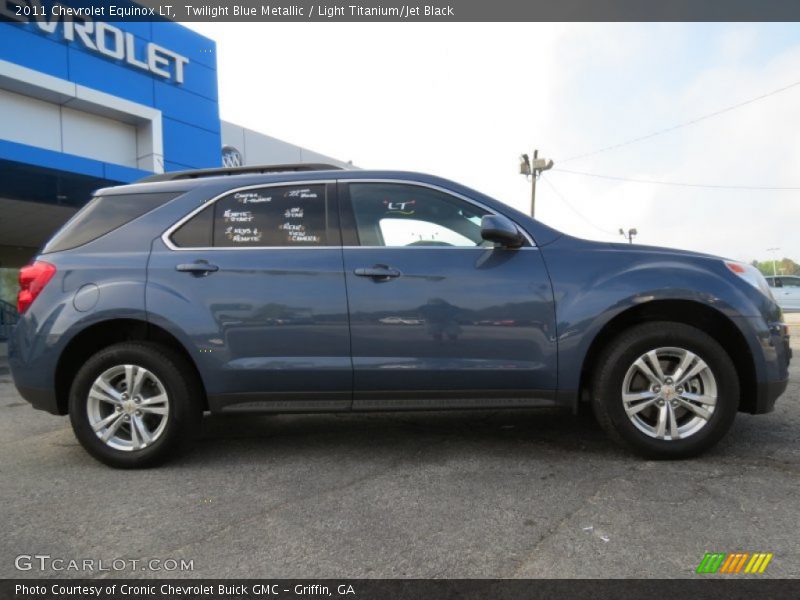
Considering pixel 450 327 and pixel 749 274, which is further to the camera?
pixel 749 274

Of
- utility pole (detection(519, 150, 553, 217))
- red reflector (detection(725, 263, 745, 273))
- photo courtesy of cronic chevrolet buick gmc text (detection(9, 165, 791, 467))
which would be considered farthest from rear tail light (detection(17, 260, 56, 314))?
utility pole (detection(519, 150, 553, 217))

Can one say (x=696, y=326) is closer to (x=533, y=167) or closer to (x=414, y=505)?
(x=414, y=505)

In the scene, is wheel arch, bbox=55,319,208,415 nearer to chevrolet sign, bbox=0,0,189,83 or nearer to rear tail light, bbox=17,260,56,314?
rear tail light, bbox=17,260,56,314

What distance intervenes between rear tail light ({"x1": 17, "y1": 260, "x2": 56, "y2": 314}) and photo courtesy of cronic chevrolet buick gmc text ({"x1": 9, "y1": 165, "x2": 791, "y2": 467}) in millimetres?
12

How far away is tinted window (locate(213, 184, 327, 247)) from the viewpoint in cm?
337

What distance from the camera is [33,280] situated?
333 cm

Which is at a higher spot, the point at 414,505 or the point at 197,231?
the point at 197,231

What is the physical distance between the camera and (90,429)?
10.7ft

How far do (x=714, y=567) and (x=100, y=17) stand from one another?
17.1 meters

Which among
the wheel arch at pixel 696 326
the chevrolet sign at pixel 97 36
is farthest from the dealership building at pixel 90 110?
the wheel arch at pixel 696 326

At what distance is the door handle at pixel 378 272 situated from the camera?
3223mm

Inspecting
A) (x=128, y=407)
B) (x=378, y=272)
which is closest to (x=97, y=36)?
(x=128, y=407)

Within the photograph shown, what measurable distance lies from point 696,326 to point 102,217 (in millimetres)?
3856

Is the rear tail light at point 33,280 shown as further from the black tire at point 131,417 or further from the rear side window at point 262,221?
the rear side window at point 262,221
